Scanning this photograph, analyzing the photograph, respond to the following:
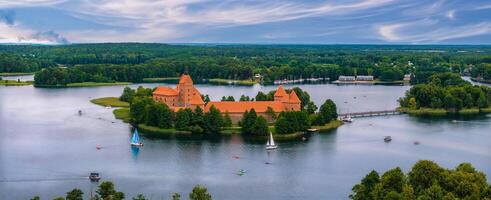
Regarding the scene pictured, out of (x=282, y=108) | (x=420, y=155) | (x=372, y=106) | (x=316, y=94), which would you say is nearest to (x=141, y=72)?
(x=316, y=94)

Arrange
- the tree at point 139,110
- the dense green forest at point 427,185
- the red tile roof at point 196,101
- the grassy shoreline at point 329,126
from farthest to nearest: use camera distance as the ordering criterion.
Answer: the red tile roof at point 196,101 < the tree at point 139,110 < the grassy shoreline at point 329,126 < the dense green forest at point 427,185

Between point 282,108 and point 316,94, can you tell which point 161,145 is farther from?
point 316,94

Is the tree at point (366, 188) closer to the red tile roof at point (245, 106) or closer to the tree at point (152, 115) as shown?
the red tile roof at point (245, 106)

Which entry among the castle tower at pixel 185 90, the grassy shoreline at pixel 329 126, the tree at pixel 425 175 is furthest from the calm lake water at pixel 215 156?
the castle tower at pixel 185 90

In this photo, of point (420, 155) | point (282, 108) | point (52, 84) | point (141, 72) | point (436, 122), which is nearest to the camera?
point (420, 155)

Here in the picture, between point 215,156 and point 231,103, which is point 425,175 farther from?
point 231,103

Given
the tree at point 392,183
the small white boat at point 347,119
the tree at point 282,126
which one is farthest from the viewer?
the small white boat at point 347,119
